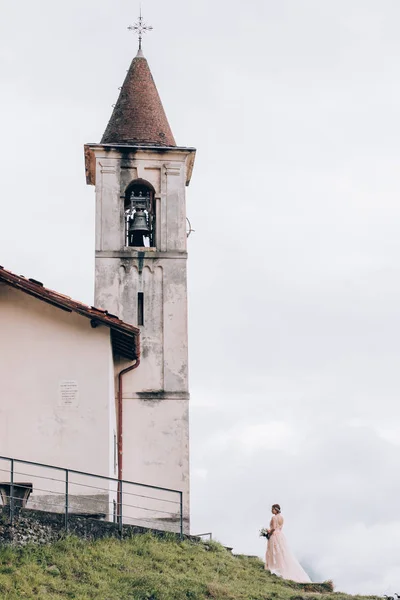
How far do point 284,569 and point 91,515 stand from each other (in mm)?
3858

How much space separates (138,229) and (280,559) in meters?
10.4

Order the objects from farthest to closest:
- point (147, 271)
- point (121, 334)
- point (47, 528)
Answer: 1. point (147, 271)
2. point (121, 334)
3. point (47, 528)

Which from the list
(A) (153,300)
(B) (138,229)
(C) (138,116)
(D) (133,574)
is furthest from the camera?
(C) (138,116)

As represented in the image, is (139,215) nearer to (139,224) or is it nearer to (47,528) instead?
(139,224)

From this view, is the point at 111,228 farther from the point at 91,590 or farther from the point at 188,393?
the point at 91,590

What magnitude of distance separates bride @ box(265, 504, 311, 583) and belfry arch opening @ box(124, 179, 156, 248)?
9.55m

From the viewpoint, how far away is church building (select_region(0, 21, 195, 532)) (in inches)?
968

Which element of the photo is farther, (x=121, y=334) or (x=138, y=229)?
(x=138, y=229)

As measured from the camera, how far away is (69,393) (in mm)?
24750

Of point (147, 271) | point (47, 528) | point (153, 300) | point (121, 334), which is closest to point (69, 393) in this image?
point (121, 334)

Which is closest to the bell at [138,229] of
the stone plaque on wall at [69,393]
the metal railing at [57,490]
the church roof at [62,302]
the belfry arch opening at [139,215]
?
the belfry arch opening at [139,215]

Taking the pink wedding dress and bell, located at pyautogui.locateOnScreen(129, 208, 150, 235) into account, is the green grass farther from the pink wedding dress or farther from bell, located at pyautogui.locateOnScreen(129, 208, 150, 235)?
bell, located at pyautogui.locateOnScreen(129, 208, 150, 235)

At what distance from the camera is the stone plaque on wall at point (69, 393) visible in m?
24.7

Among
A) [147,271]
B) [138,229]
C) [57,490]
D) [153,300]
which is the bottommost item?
[57,490]
